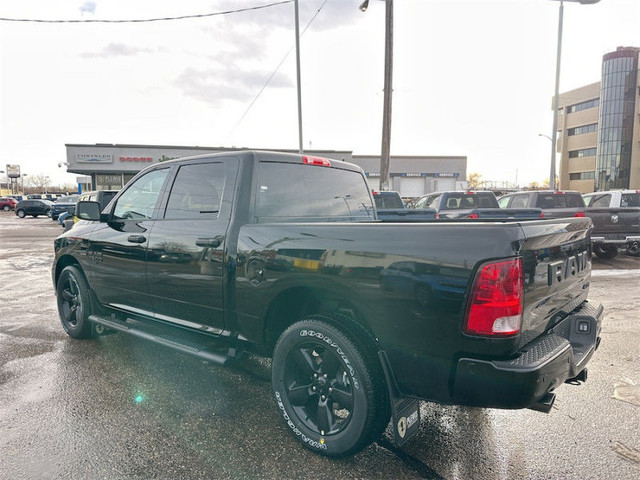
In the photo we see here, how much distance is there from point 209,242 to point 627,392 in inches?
142

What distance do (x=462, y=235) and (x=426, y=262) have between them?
227 mm

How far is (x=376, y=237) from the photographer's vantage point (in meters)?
2.46

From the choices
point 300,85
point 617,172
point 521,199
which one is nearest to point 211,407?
point 521,199

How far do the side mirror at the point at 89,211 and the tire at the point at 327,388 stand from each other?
98.8 inches

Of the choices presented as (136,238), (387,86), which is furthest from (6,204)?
(136,238)

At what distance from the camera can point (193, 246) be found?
3.38 metres

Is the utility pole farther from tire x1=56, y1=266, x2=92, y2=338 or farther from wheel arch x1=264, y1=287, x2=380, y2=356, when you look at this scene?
wheel arch x1=264, y1=287, x2=380, y2=356

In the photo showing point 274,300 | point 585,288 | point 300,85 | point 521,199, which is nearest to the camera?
point 274,300

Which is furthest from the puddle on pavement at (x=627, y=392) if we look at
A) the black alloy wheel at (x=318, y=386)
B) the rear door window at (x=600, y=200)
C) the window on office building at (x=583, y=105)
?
the window on office building at (x=583, y=105)

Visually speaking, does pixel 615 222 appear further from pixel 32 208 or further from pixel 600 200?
pixel 32 208

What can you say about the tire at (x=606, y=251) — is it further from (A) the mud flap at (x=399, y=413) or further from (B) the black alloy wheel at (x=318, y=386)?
(B) the black alloy wheel at (x=318, y=386)

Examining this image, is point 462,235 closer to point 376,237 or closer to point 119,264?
point 376,237

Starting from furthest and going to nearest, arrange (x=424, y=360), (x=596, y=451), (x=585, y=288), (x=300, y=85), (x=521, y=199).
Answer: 1. (x=300, y=85)
2. (x=521, y=199)
3. (x=585, y=288)
4. (x=596, y=451)
5. (x=424, y=360)

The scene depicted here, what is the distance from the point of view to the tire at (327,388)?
2508 millimetres
